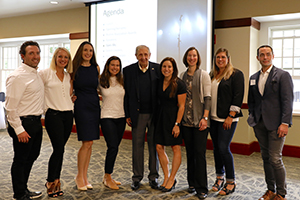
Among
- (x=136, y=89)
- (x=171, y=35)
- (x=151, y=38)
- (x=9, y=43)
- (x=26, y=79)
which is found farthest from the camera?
(x=9, y=43)

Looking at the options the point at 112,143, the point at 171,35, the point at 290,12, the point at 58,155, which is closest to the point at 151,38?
the point at 171,35

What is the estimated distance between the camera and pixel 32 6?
6.67 m

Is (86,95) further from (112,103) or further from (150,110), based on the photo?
(150,110)

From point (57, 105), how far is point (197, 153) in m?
1.54

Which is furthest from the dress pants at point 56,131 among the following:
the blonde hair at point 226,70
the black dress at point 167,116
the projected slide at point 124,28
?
the projected slide at point 124,28

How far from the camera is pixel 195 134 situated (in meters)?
3.01

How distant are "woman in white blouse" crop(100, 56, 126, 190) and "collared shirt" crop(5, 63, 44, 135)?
703 mm

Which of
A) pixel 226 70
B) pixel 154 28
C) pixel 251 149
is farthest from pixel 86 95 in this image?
pixel 251 149

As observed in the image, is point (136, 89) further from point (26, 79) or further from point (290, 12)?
point (290, 12)

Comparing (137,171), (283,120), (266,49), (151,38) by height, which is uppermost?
(151,38)

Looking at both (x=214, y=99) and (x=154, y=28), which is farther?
(x=154, y=28)

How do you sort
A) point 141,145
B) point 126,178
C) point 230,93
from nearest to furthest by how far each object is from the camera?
point 230,93 → point 141,145 → point 126,178

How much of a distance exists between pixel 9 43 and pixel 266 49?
8.02 metres

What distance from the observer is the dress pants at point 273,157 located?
2.71 meters
